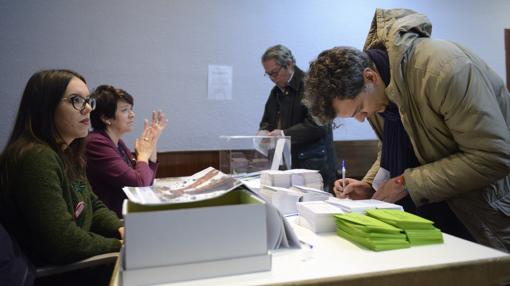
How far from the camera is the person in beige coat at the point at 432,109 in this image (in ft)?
3.61

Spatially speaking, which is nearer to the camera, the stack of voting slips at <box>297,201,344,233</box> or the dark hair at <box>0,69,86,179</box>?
the stack of voting slips at <box>297,201,344,233</box>

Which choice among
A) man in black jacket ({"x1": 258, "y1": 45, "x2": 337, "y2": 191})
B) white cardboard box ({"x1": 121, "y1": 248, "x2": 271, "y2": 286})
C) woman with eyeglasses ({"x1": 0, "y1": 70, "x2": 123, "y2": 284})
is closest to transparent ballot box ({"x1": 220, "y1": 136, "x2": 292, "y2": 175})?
man in black jacket ({"x1": 258, "y1": 45, "x2": 337, "y2": 191})

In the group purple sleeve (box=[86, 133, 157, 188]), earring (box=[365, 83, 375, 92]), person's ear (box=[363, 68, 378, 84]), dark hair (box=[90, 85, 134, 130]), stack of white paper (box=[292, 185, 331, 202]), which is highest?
person's ear (box=[363, 68, 378, 84])

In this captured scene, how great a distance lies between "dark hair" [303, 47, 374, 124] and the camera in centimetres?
125

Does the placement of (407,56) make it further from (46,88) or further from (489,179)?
(46,88)

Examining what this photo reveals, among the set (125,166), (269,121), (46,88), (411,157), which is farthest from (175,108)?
(411,157)

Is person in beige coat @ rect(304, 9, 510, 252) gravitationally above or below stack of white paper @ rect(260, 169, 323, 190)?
above

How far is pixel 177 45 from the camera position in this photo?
2955 millimetres

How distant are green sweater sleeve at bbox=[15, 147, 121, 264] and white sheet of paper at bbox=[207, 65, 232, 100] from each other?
195cm

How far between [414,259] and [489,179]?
49 cm

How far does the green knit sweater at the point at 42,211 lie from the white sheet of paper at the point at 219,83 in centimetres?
192

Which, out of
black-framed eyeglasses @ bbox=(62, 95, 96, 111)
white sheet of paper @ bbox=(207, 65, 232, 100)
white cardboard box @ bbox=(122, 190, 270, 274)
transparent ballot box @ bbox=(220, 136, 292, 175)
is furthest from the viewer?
white sheet of paper @ bbox=(207, 65, 232, 100)

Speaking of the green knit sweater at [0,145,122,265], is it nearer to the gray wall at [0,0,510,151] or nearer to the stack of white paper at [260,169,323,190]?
the stack of white paper at [260,169,323,190]

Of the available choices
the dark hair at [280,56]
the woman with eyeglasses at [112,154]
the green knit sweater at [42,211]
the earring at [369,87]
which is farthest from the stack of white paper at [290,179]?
the dark hair at [280,56]
